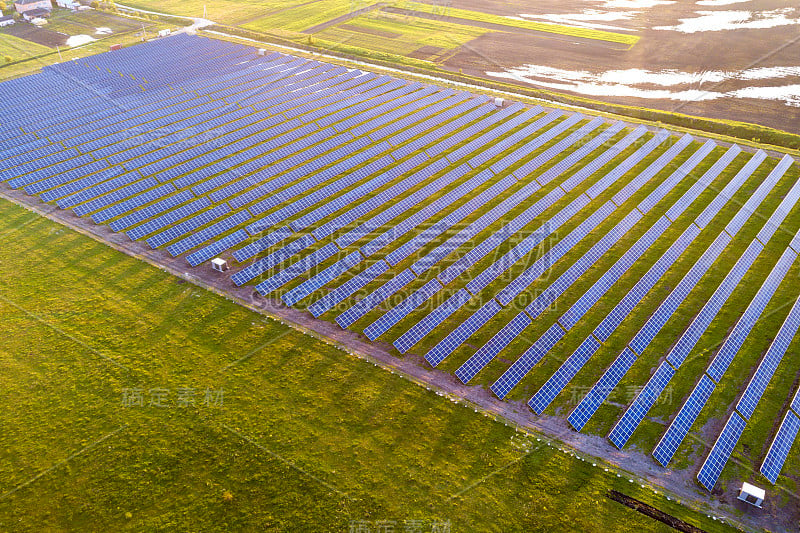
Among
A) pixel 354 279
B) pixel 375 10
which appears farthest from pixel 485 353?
pixel 375 10

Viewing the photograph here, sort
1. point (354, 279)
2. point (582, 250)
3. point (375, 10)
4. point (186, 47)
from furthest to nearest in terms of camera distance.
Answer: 1. point (375, 10)
2. point (186, 47)
3. point (582, 250)
4. point (354, 279)

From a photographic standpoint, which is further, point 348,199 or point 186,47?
point 186,47

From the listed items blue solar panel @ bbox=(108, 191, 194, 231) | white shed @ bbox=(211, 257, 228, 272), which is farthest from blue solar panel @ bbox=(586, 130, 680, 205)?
blue solar panel @ bbox=(108, 191, 194, 231)

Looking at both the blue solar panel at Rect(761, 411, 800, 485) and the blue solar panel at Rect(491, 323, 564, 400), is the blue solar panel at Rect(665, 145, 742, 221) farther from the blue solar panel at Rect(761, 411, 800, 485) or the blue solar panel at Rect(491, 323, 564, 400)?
the blue solar panel at Rect(761, 411, 800, 485)

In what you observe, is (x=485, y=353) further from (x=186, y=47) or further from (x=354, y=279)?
(x=186, y=47)

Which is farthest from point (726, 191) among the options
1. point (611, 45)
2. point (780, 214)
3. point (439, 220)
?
point (611, 45)

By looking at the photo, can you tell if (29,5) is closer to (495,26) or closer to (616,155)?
(495,26)
